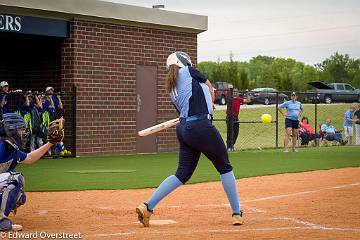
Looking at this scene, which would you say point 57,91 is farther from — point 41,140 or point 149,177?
point 149,177

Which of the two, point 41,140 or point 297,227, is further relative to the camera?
point 41,140

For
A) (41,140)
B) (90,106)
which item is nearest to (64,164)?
(41,140)

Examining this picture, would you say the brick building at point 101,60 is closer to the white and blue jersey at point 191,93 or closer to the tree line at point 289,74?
the white and blue jersey at point 191,93

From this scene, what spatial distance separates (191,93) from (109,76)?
604 inches

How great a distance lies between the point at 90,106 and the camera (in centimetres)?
2388

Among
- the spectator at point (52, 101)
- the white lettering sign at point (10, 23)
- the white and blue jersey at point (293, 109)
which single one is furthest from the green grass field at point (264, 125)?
the white lettering sign at point (10, 23)

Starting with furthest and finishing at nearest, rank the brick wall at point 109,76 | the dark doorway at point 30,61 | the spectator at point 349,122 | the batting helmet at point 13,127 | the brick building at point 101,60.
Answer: the spectator at point 349,122 → the dark doorway at point 30,61 → the brick wall at point 109,76 → the brick building at point 101,60 → the batting helmet at point 13,127

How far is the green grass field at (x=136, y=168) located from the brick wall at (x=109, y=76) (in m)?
1.20

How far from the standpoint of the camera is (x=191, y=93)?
928cm

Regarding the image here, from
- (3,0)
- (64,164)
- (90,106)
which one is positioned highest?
(3,0)

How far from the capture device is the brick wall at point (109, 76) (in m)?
23.5

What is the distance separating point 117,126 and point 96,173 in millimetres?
7532

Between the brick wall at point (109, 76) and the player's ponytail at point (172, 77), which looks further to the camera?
the brick wall at point (109, 76)

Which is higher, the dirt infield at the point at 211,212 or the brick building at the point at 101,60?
A: the brick building at the point at 101,60
